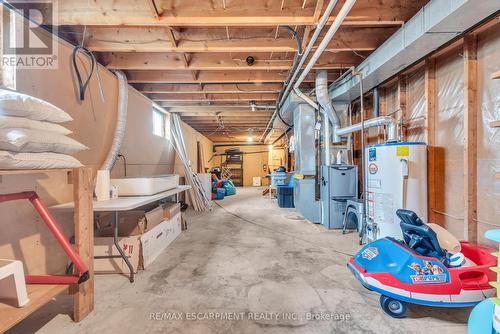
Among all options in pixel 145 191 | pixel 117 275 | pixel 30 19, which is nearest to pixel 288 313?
pixel 117 275

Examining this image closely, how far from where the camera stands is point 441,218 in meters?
2.50

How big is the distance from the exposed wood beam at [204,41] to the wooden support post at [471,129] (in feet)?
2.69

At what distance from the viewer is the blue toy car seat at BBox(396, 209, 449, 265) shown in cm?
159

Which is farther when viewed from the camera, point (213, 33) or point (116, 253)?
point (213, 33)

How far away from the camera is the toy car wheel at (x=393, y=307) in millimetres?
1542

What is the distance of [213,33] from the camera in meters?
2.57

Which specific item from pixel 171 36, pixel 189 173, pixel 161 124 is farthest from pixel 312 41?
pixel 161 124

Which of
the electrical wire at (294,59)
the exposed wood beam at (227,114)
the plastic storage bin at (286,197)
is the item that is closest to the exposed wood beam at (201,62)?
the electrical wire at (294,59)

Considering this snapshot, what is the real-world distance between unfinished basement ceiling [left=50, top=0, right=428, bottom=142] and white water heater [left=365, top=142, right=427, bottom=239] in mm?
1290

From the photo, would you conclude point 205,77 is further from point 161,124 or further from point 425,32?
point 425,32

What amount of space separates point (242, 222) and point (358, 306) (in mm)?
2754

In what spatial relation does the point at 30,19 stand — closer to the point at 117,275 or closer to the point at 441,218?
the point at 117,275

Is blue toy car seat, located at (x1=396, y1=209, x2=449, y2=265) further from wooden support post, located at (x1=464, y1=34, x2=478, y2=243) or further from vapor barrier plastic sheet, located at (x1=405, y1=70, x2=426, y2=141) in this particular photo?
vapor barrier plastic sheet, located at (x1=405, y1=70, x2=426, y2=141)

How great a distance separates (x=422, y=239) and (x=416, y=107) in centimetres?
197
